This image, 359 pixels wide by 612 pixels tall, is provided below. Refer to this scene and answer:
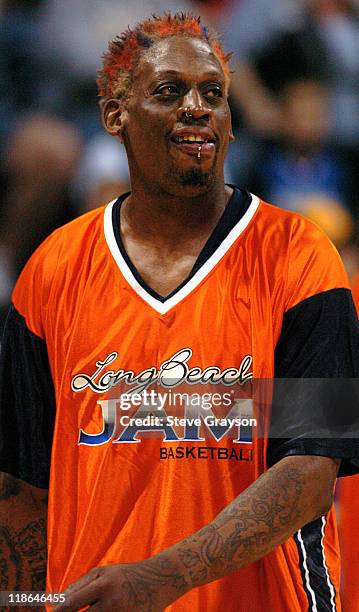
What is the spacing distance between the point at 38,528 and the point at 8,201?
0.79 metres

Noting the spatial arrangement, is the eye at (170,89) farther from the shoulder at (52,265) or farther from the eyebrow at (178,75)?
the shoulder at (52,265)

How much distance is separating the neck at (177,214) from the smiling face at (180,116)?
0.03m

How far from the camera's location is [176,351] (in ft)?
5.90

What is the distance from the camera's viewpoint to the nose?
5.94 ft

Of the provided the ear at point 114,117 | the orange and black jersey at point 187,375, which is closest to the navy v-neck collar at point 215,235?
the orange and black jersey at point 187,375

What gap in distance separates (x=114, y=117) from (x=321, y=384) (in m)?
0.70

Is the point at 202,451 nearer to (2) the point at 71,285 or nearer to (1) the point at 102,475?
(1) the point at 102,475

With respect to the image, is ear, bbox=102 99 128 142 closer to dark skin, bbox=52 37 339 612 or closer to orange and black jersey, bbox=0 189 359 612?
dark skin, bbox=52 37 339 612

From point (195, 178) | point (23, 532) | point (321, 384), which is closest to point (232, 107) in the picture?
point (195, 178)

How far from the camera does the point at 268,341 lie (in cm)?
174

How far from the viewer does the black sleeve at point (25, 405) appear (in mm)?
1936

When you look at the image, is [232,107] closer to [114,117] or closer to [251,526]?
[114,117]

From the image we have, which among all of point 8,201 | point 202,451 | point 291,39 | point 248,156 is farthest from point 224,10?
point 202,451

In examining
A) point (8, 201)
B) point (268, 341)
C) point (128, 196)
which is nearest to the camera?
point (268, 341)
